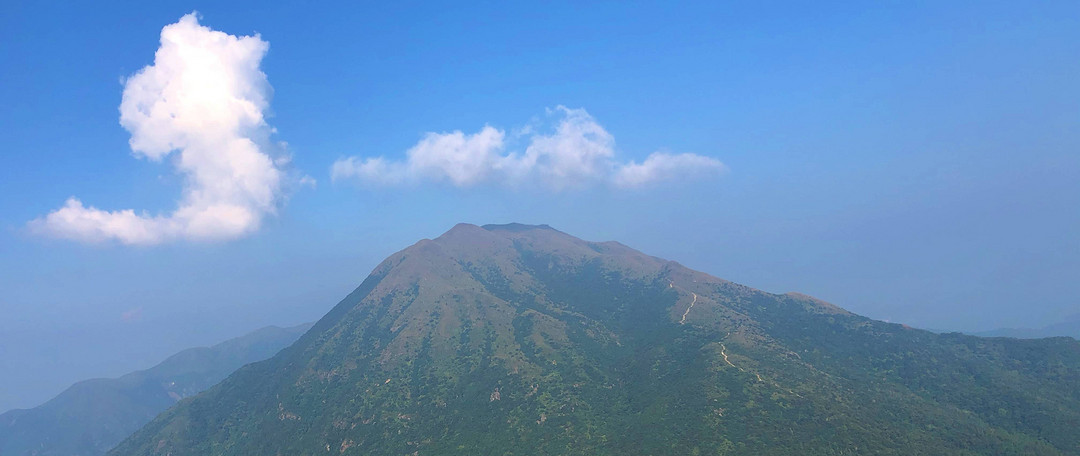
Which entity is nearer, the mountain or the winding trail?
the mountain

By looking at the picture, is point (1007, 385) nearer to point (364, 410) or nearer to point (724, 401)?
point (724, 401)

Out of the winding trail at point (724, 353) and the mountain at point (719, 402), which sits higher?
the winding trail at point (724, 353)

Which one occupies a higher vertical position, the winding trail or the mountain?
the winding trail

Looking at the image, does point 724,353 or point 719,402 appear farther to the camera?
point 724,353

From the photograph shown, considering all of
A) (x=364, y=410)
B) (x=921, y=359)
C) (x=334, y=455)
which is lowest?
(x=334, y=455)

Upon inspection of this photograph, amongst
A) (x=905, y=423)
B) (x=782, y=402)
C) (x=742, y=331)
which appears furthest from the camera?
(x=742, y=331)

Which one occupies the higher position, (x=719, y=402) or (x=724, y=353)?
(x=724, y=353)

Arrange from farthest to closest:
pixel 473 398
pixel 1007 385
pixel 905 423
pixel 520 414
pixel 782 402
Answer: pixel 473 398 < pixel 520 414 < pixel 1007 385 < pixel 782 402 < pixel 905 423

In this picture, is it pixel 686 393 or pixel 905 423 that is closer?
pixel 905 423

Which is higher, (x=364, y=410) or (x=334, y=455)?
(x=364, y=410)

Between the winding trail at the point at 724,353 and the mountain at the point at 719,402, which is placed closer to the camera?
the mountain at the point at 719,402

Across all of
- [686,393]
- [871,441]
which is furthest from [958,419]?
[686,393]
